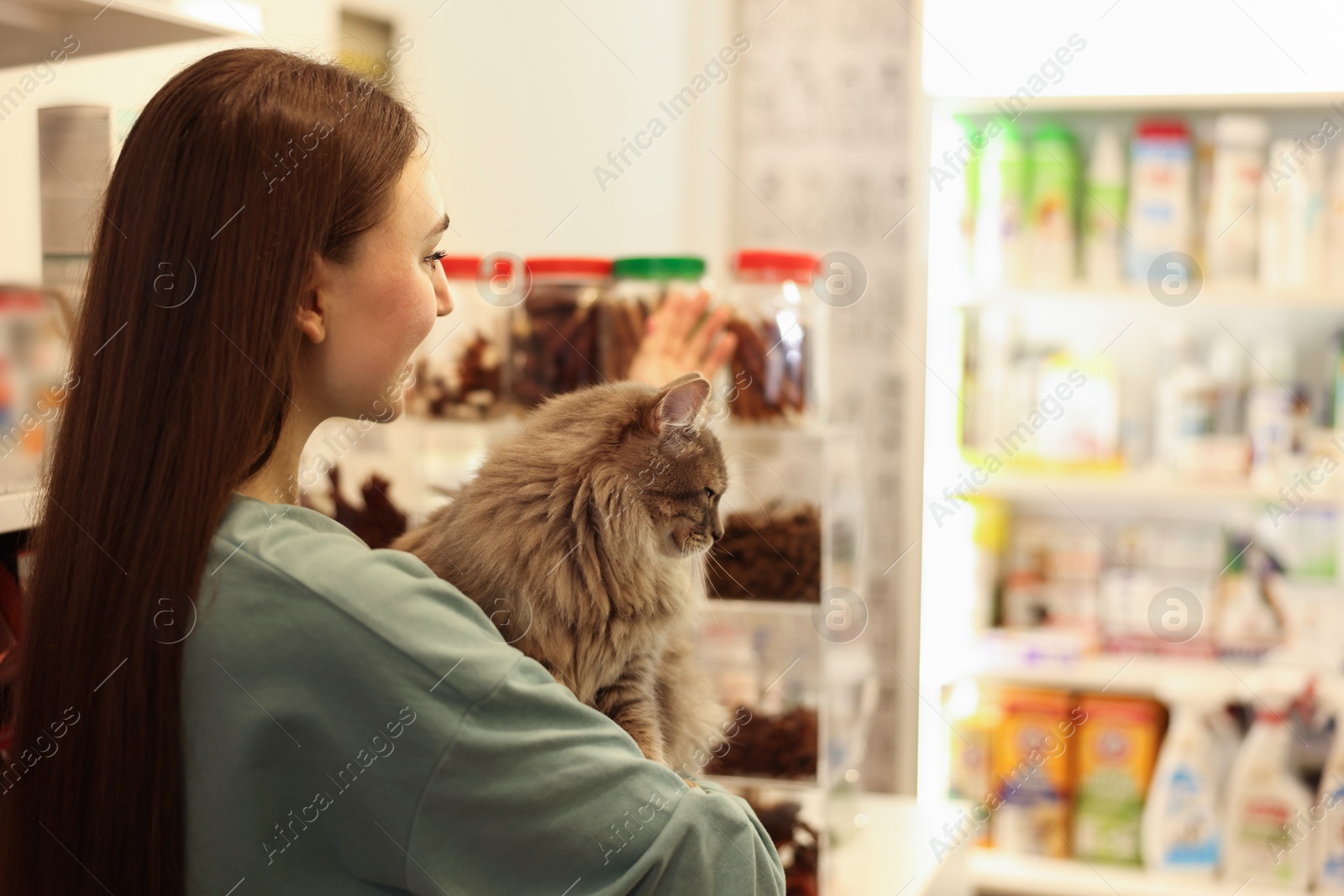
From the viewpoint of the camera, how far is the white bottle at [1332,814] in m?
2.18

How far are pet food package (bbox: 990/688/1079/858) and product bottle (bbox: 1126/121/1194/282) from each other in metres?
0.96

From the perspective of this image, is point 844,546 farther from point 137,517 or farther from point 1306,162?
point 1306,162

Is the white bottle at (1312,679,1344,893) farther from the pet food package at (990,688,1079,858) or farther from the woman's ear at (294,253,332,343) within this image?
the woman's ear at (294,253,332,343)

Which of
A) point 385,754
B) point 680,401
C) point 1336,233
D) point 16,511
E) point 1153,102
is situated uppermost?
point 1153,102

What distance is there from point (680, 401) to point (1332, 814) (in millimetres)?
1922

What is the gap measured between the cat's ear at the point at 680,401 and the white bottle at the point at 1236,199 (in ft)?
5.54

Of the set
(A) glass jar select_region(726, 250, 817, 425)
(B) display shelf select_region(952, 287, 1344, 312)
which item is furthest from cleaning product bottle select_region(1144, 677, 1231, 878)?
(A) glass jar select_region(726, 250, 817, 425)

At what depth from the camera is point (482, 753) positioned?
2.39ft

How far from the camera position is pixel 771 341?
1.57 metres

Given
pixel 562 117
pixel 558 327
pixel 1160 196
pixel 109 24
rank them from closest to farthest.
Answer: pixel 109 24
pixel 558 327
pixel 1160 196
pixel 562 117

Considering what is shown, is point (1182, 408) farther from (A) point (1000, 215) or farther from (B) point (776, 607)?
(B) point (776, 607)

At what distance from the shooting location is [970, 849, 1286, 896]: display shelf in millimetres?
2256

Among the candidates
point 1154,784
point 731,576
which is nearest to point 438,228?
point 731,576

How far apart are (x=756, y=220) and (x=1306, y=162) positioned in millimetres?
1317
